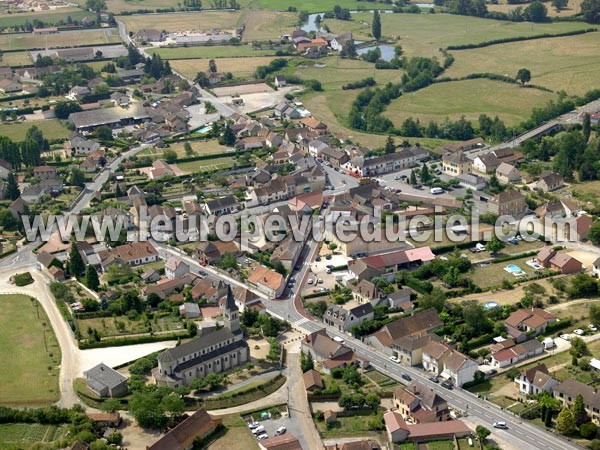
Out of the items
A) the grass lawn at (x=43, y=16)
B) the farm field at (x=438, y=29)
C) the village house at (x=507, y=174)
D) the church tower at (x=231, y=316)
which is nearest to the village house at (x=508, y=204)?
the village house at (x=507, y=174)

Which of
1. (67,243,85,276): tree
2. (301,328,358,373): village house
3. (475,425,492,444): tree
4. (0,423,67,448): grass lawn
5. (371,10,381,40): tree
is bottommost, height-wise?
(475,425,492,444): tree

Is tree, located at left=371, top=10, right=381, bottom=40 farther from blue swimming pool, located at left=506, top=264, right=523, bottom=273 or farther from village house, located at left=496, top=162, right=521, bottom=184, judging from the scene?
blue swimming pool, located at left=506, top=264, right=523, bottom=273

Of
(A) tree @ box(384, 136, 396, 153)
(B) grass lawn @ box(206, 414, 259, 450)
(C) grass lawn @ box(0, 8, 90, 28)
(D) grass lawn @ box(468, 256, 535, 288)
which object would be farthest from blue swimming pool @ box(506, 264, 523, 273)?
(C) grass lawn @ box(0, 8, 90, 28)

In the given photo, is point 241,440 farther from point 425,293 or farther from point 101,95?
point 101,95

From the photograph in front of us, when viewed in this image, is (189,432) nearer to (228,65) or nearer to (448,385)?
(448,385)

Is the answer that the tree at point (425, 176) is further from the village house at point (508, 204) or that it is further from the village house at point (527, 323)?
the village house at point (527, 323)

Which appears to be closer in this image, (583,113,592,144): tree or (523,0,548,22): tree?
(583,113,592,144): tree
